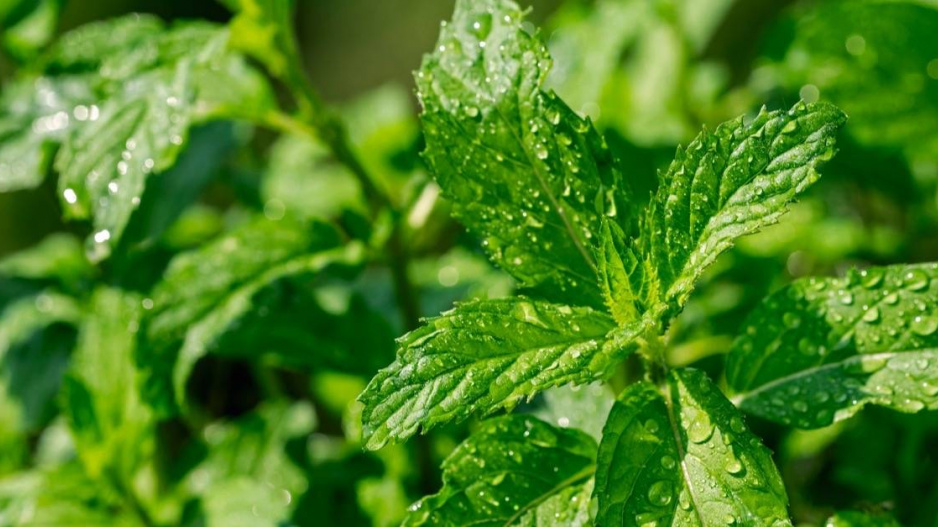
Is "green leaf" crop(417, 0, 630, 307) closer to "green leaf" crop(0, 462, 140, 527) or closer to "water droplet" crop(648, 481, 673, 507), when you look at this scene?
"water droplet" crop(648, 481, 673, 507)

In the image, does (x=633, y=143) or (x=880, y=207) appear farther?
(x=880, y=207)

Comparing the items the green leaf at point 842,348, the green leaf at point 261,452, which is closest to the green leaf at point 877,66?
the green leaf at point 842,348

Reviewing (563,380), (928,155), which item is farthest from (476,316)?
Answer: (928,155)

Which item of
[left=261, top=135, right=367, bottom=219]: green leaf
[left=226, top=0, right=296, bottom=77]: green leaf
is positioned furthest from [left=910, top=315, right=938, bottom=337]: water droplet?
[left=261, top=135, right=367, bottom=219]: green leaf

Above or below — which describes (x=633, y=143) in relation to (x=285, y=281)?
above

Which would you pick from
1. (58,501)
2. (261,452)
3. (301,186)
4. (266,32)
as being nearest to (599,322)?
(266,32)

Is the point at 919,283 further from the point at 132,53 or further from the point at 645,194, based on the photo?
the point at 132,53

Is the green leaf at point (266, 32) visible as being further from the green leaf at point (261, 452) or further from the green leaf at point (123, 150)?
the green leaf at point (261, 452)
